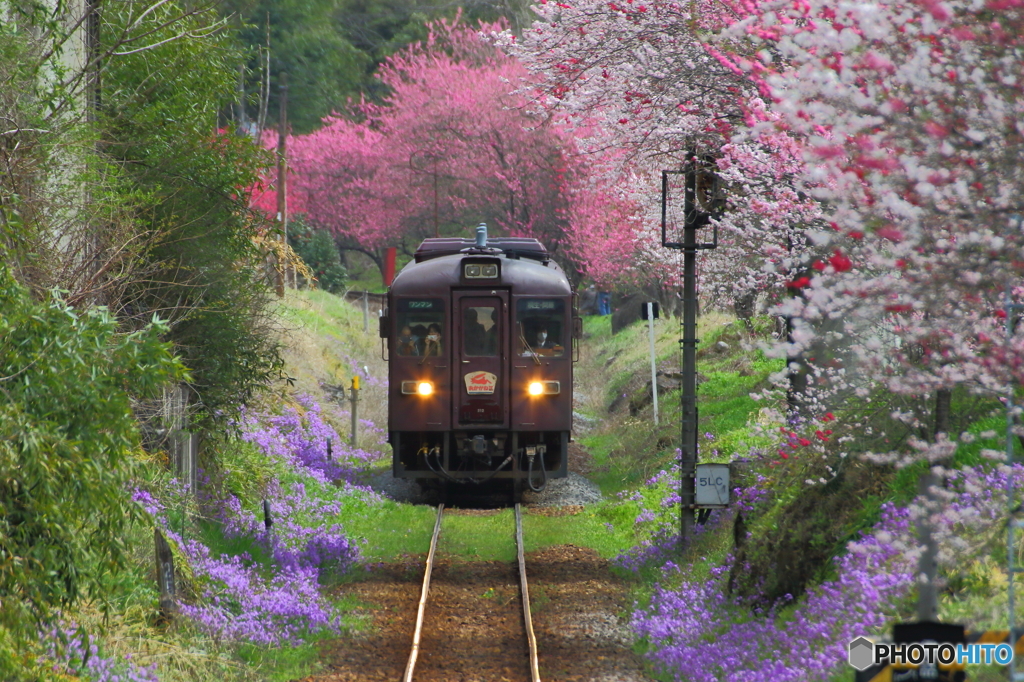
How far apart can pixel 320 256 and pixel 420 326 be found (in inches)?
1121

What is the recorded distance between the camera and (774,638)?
8.14 meters

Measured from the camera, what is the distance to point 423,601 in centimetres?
1091

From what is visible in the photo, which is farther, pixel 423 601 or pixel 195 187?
pixel 195 187

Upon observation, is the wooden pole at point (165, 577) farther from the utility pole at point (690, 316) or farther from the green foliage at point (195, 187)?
the utility pole at point (690, 316)

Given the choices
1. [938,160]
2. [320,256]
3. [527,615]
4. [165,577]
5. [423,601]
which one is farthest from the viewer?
[320,256]

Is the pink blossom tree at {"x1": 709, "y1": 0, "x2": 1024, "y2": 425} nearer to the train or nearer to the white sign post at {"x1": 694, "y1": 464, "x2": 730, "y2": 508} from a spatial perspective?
the white sign post at {"x1": 694, "y1": 464, "x2": 730, "y2": 508}

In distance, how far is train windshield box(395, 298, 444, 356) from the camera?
1492cm

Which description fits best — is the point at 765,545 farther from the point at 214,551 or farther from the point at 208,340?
the point at 208,340

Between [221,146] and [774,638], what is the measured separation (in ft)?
27.5

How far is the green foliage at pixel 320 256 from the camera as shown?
42.2 m

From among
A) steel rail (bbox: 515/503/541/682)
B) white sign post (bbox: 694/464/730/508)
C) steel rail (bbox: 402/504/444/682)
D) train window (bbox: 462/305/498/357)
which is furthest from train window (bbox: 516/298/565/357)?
white sign post (bbox: 694/464/730/508)

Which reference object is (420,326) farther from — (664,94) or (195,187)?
→ (664,94)

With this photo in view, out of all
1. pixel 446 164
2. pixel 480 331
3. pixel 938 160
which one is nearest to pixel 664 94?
pixel 480 331

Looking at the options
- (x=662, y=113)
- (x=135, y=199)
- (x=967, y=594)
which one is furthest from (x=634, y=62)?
(x=967, y=594)
